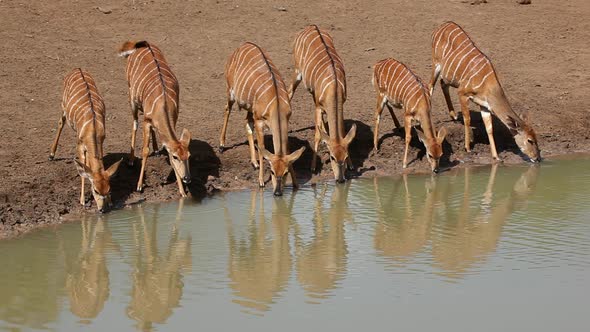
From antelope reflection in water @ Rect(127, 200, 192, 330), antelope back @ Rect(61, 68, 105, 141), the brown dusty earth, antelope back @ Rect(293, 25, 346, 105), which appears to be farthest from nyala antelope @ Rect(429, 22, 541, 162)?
antelope back @ Rect(61, 68, 105, 141)

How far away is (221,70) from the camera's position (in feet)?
45.8

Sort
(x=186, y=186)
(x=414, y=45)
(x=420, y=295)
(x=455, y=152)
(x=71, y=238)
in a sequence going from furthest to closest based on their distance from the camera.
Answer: (x=414, y=45) < (x=455, y=152) < (x=186, y=186) < (x=71, y=238) < (x=420, y=295)

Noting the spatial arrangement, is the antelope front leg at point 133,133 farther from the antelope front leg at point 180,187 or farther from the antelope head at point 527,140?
the antelope head at point 527,140

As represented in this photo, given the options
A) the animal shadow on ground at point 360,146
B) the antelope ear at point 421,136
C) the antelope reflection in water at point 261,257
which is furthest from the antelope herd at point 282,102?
the antelope reflection in water at point 261,257

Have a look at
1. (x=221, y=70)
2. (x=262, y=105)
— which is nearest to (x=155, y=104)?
(x=262, y=105)

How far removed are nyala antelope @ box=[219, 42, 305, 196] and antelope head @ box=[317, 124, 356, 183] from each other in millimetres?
→ 420

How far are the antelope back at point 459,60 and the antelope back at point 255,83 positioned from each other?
227cm

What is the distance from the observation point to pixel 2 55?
13.6 m

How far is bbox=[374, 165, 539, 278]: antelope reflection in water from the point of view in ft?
28.0

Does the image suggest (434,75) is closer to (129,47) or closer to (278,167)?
(278,167)

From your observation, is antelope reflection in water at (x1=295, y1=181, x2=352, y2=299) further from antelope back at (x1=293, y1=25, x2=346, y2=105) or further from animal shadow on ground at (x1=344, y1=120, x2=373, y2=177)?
antelope back at (x1=293, y1=25, x2=346, y2=105)

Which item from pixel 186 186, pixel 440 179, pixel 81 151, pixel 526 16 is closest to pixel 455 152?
pixel 440 179

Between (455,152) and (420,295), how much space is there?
482cm

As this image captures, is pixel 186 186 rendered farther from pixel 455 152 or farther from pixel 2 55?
pixel 2 55
